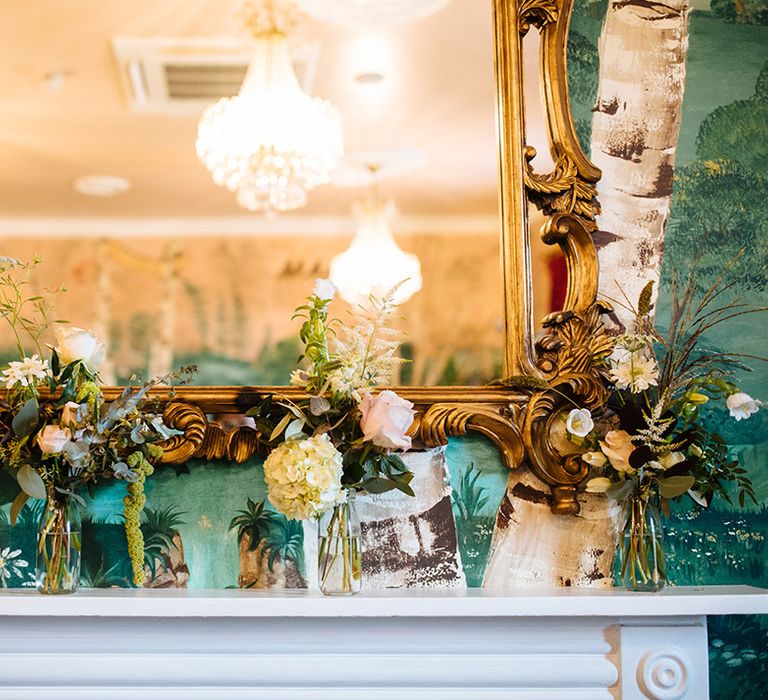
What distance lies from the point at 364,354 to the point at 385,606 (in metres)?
0.48

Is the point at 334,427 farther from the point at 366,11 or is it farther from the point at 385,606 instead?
the point at 366,11

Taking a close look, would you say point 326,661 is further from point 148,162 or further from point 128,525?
point 148,162

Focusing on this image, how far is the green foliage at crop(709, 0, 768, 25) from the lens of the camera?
2082 millimetres

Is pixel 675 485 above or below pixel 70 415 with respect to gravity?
below

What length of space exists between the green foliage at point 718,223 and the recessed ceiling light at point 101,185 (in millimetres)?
1252

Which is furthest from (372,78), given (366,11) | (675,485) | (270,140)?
(675,485)

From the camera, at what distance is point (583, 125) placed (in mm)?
2020

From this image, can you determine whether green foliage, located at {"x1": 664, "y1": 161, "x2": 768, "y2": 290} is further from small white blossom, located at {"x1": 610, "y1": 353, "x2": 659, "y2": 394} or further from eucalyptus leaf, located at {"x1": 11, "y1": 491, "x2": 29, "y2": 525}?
eucalyptus leaf, located at {"x1": 11, "y1": 491, "x2": 29, "y2": 525}

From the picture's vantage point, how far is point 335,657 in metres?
1.65

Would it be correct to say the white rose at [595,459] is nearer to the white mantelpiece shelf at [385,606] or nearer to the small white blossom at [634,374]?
the small white blossom at [634,374]

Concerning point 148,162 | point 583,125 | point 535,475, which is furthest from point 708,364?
point 148,162

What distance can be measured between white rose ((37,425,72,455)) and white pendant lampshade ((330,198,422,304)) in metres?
0.64

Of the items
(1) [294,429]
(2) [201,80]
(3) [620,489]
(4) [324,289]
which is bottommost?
(3) [620,489]

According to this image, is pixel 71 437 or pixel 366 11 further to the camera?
pixel 366 11
